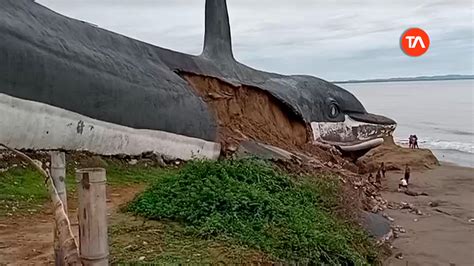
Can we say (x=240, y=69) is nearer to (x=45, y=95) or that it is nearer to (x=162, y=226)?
(x=45, y=95)

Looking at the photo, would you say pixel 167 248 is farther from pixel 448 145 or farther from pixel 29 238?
pixel 448 145

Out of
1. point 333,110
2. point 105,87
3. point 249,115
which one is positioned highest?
point 105,87

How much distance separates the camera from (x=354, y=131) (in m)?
15.5

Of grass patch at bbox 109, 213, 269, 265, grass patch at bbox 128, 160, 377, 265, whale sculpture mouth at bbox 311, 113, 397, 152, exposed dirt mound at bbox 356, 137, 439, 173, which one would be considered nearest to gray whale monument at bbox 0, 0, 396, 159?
whale sculpture mouth at bbox 311, 113, 397, 152

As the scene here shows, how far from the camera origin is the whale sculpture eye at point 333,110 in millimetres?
15391

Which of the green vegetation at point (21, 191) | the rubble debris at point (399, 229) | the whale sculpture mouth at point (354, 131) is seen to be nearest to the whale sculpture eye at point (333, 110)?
the whale sculpture mouth at point (354, 131)

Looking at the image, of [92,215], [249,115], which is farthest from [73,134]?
[92,215]

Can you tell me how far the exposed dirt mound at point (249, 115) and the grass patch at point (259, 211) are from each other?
383 centimetres

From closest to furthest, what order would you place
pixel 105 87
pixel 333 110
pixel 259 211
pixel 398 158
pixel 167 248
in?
1. pixel 167 248
2. pixel 259 211
3. pixel 105 87
4. pixel 333 110
5. pixel 398 158

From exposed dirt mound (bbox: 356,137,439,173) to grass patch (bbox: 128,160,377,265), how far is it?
33.3 ft

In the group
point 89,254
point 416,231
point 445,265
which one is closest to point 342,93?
point 416,231

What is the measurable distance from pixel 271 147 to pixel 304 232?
5330 millimetres

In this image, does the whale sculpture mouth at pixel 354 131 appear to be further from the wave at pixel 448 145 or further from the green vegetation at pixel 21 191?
the wave at pixel 448 145

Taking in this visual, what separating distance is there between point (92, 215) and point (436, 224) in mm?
7693
